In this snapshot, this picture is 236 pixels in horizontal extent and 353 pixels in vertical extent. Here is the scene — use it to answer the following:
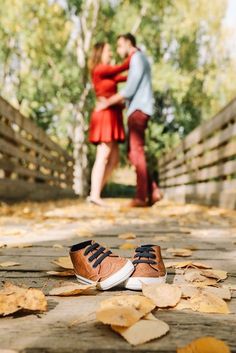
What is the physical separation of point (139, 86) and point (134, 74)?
17 centimetres

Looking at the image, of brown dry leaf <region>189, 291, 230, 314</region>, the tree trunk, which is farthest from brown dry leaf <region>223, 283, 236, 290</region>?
the tree trunk

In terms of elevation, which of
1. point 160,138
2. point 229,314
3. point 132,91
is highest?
point 160,138

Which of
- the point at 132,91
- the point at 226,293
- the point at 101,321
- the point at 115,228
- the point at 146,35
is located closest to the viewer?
the point at 101,321

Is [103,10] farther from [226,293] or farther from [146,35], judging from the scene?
[226,293]

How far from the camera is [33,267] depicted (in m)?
1.83

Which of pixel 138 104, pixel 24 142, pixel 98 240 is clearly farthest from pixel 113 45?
pixel 98 240

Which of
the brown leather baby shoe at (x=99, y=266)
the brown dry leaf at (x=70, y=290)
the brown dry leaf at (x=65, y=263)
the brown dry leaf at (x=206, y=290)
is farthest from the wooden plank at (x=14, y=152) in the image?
the brown dry leaf at (x=206, y=290)

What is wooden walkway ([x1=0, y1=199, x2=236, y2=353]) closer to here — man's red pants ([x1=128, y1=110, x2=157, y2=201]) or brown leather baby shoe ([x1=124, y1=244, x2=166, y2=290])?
brown leather baby shoe ([x1=124, y1=244, x2=166, y2=290])

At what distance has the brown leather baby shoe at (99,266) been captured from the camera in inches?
56.2

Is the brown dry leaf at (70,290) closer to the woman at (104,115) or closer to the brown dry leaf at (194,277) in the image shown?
the brown dry leaf at (194,277)

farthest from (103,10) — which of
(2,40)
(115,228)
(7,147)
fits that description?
(115,228)

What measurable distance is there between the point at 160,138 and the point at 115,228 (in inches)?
587

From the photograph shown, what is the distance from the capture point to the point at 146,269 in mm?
1479

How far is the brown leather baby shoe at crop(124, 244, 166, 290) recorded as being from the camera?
1.45 metres
